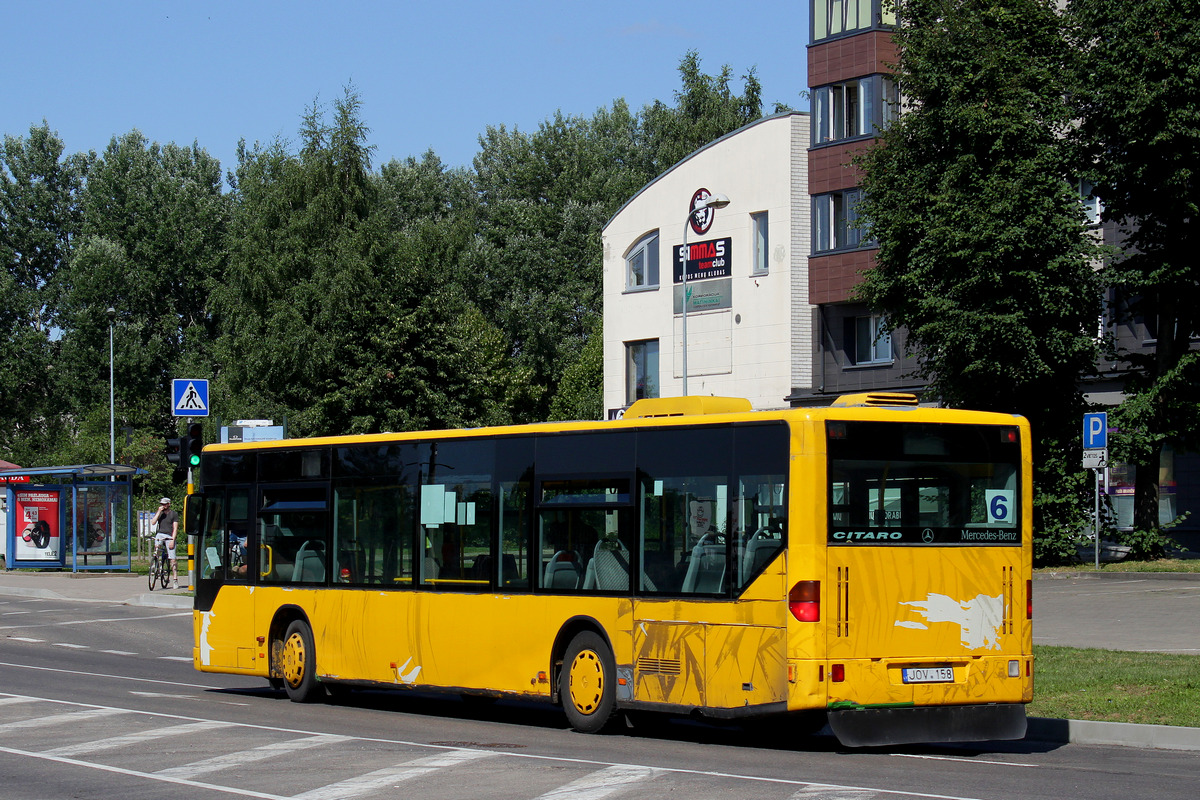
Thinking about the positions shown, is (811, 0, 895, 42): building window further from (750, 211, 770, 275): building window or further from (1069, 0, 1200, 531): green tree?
(1069, 0, 1200, 531): green tree

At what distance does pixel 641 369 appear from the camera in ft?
173

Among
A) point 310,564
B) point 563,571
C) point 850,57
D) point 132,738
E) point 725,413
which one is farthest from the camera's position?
point 850,57

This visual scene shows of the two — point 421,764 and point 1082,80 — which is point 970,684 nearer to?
point 421,764

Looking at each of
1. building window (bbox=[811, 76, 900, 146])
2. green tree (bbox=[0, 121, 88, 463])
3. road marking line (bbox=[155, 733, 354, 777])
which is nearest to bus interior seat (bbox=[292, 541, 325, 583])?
road marking line (bbox=[155, 733, 354, 777])

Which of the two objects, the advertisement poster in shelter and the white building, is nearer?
the advertisement poster in shelter

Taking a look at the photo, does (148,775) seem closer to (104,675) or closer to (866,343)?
(104,675)

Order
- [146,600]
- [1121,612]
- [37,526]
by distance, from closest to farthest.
Result: [1121,612] → [146,600] → [37,526]

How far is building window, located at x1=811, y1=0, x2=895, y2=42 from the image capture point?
4406cm

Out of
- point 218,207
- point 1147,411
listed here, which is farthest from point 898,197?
point 218,207

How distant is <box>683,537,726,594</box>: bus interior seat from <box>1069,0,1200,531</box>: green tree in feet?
71.7

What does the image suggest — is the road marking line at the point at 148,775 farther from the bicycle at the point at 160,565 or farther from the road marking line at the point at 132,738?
the bicycle at the point at 160,565

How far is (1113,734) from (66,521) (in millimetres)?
34646

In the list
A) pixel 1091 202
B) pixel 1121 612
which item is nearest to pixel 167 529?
pixel 1121 612

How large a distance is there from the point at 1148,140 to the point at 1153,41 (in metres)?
2.04
